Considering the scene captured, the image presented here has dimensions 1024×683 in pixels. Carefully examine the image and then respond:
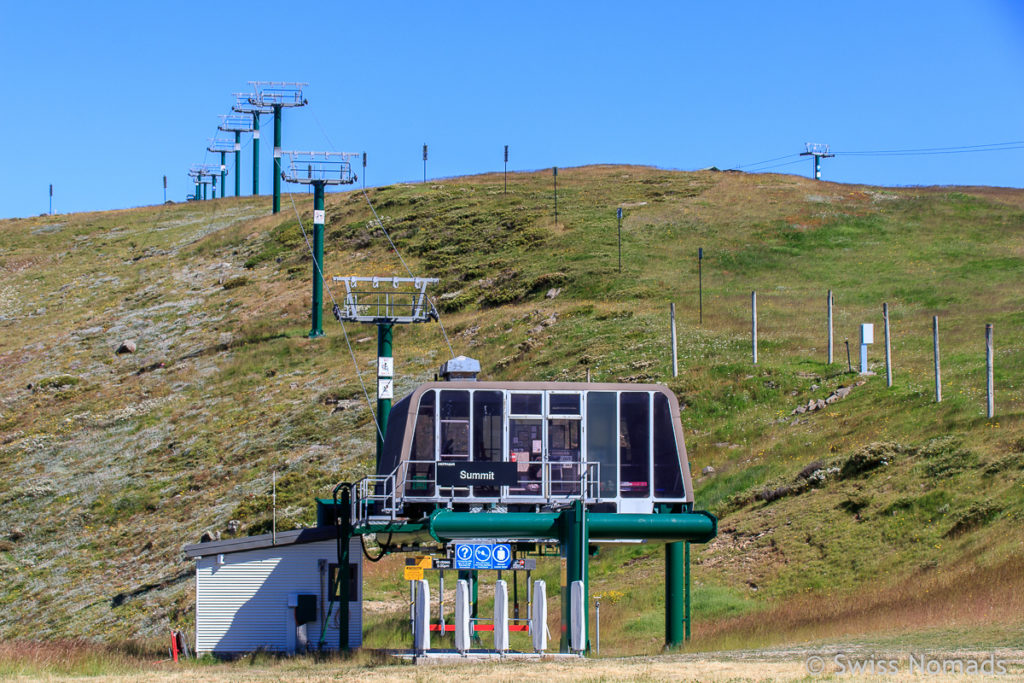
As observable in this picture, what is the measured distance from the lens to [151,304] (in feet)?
260

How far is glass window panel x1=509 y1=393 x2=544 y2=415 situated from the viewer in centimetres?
2558

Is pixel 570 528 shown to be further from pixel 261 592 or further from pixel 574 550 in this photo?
pixel 261 592

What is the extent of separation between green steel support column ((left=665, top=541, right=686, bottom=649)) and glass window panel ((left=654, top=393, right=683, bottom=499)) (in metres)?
1.13

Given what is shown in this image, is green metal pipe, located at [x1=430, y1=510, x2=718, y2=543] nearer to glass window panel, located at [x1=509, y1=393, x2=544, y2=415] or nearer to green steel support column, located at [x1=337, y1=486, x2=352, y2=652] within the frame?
glass window panel, located at [x1=509, y1=393, x2=544, y2=415]

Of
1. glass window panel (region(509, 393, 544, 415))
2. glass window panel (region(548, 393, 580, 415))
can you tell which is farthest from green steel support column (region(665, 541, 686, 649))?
glass window panel (region(509, 393, 544, 415))

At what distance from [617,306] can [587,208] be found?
87.5ft

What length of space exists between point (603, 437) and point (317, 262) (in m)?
33.5

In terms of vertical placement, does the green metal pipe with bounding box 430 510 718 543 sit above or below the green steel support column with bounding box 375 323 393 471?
below

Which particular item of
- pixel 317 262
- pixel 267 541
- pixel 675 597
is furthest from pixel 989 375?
pixel 317 262

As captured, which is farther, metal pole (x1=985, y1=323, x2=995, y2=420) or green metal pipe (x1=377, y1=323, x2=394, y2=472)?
green metal pipe (x1=377, y1=323, x2=394, y2=472)

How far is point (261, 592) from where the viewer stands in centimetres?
2812

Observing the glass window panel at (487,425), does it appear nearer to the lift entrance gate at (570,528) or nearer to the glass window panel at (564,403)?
the glass window panel at (564,403)

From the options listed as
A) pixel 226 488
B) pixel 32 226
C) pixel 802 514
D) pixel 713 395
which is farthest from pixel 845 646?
pixel 32 226

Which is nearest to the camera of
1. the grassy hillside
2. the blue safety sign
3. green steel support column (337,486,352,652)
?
the blue safety sign
